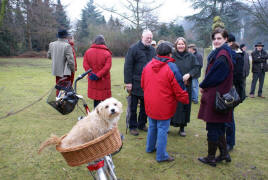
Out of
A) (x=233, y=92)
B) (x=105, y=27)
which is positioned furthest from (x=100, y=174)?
(x=105, y=27)

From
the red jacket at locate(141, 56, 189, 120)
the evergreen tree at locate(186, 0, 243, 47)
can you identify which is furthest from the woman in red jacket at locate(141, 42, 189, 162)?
the evergreen tree at locate(186, 0, 243, 47)

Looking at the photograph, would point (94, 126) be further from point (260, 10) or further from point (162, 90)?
point (260, 10)

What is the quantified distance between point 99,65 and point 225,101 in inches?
107

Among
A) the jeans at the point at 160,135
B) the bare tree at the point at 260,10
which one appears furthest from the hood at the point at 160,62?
the bare tree at the point at 260,10

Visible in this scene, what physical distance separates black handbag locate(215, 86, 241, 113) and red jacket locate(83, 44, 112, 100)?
247 centimetres

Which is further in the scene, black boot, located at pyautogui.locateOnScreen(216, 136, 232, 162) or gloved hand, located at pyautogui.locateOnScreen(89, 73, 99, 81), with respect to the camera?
gloved hand, located at pyautogui.locateOnScreen(89, 73, 99, 81)

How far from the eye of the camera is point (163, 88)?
321 centimetres

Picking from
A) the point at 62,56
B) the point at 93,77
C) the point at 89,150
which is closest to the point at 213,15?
the point at 62,56

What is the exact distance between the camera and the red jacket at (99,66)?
4.58m

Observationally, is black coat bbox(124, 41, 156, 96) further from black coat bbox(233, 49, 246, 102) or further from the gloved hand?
black coat bbox(233, 49, 246, 102)

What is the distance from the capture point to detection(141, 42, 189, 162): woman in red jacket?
3174 millimetres

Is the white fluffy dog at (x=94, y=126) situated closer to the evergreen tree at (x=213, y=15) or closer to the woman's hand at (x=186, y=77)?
the woman's hand at (x=186, y=77)

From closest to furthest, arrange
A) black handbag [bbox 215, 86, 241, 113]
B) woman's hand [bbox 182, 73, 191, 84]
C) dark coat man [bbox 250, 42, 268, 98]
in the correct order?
black handbag [bbox 215, 86, 241, 113]
woman's hand [bbox 182, 73, 191, 84]
dark coat man [bbox 250, 42, 268, 98]

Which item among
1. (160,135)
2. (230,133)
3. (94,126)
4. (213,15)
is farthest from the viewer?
(213,15)
